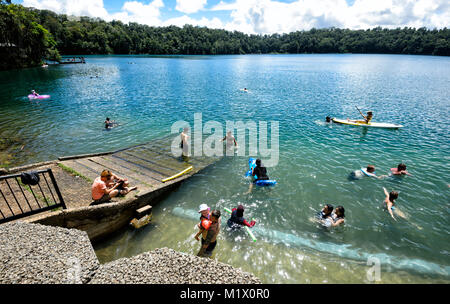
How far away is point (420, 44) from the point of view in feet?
493

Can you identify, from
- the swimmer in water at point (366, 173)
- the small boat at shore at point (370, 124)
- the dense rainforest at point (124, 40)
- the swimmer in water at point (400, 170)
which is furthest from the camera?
the dense rainforest at point (124, 40)

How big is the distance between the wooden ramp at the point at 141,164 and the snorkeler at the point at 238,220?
4.20 meters

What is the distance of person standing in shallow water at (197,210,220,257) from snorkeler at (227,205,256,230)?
58.5 inches

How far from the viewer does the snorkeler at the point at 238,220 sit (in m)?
9.41

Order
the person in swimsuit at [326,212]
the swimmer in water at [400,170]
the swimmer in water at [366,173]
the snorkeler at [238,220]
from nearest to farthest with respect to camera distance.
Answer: the snorkeler at [238,220]
the person in swimsuit at [326,212]
the swimmer in water at [400,170]
the swimmer in water at [366,173]

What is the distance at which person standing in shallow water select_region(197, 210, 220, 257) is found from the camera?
7840 mm

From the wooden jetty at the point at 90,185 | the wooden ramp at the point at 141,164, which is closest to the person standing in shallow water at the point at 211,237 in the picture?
the wooden jetty at the point at 90,185

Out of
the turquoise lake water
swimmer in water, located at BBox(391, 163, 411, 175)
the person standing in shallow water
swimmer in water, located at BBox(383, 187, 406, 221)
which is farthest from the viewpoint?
swimmer in water, located at BBox(391, 163, 411, 175)

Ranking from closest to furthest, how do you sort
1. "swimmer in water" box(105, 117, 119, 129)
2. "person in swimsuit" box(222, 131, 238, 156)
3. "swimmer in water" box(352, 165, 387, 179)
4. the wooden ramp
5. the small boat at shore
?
the wooden ramp
"swimmer in water" box(352, 165, 387, 179)
"person in swimsuit" box(222, 131, 238, 156)
"swimmer in water" box(105, 117, 119, 129)
the small boat at shore

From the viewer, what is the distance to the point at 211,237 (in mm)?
8117

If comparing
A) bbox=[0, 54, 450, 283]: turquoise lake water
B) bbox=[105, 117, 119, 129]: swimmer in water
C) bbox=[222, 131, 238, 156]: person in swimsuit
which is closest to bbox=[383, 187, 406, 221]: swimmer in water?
bbox=[0, 54, 450, 283]: turquoise lake water

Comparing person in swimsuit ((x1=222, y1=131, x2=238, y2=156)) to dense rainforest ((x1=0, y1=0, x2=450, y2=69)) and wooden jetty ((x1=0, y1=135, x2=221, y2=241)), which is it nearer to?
wooden jetty ((x1=0, y1=135, x2=221, y2=241))

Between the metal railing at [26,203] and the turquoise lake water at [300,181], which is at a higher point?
the metal railing at [26,203]

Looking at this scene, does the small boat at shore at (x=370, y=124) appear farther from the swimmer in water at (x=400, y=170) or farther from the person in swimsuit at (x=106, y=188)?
the person in swimsuit at (x=106, y=188)
